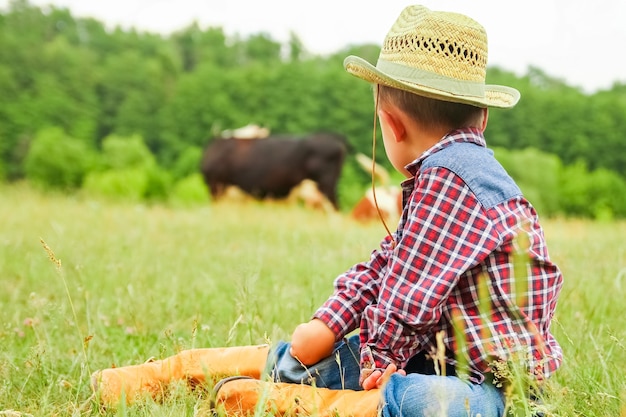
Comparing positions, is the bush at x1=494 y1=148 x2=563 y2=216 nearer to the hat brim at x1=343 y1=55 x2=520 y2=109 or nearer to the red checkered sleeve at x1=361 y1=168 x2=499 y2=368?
the hat brim at x1=343 y1=55 x2=520 y2=109

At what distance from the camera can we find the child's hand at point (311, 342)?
1943 millimetres

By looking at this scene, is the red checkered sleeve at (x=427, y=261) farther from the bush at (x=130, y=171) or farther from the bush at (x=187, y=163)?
the bush at (x=187, y=163)

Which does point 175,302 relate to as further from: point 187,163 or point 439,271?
point 187,163

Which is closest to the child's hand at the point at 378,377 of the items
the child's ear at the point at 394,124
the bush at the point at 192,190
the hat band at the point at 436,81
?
the child's ear at the point at 394,124

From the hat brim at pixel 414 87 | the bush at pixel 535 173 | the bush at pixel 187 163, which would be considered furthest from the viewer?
the bush at pixel 535 173

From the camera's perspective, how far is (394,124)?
1930 mm

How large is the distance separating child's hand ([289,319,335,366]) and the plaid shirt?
0.18 meters

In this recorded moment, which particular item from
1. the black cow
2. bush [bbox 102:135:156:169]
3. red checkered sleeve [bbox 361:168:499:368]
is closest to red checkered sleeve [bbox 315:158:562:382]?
red checkered sleeve [bbox 361:168:499:368]

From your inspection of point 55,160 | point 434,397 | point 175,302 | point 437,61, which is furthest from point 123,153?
point 434,397

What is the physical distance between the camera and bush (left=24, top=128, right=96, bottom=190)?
2948 centimetres

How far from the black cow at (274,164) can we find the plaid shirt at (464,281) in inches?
472

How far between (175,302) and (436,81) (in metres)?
1.81

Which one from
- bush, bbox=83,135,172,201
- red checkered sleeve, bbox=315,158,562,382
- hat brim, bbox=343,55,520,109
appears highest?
hat brim, bbox=343,55,520,109

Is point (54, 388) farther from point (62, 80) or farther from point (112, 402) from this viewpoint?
point (62, 80)
